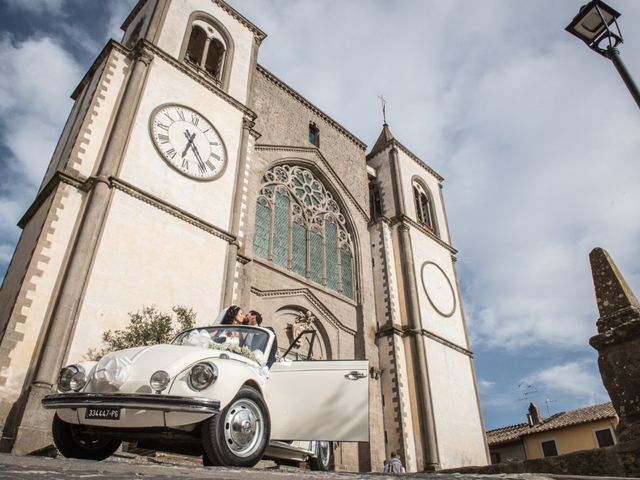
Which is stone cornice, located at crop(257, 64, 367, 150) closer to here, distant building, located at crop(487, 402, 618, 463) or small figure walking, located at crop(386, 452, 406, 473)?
small figure walking, located at crop(386, 452, 406, 473)

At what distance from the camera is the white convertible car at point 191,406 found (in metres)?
4.22

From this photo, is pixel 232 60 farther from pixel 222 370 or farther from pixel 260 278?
pixel 222 370

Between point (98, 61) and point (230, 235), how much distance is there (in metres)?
6.31

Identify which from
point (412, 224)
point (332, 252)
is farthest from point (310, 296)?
point (412, 224)

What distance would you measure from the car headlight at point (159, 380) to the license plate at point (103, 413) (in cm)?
34

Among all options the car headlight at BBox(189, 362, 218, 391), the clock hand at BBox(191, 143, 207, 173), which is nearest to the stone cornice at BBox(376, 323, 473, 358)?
the clock hand at BBox(191, 143, 207, 173)

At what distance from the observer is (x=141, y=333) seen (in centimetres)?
905

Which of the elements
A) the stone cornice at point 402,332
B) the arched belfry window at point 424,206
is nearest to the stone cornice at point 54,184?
the stone cornice at point 402,332

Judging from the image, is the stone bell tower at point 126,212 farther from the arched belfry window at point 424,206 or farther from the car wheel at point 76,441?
the arched belfry window at point 424,206

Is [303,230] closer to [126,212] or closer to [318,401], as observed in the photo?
[126,212]

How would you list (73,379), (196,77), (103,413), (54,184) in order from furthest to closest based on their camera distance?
(196,77)
(54,184)
(73,379)
(103,413)

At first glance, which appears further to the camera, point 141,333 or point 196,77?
point 196,77

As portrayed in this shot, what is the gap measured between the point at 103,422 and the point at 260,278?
1064 centimetres

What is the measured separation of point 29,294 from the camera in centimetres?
893
